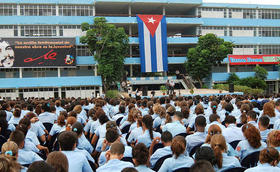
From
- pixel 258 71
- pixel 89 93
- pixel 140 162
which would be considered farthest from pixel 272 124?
pixel 258 71

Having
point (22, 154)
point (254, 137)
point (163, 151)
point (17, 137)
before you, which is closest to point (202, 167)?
point (163, 151)

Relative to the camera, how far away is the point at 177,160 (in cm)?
446

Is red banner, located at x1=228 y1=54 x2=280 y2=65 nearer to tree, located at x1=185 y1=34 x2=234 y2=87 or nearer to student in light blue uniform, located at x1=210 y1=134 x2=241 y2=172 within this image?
tree, located at x1=185 y1=34 x2=234 y2=87

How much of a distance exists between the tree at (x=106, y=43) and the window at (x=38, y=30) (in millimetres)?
7429

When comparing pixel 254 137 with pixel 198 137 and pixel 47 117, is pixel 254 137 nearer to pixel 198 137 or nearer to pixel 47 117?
pixel 198 137

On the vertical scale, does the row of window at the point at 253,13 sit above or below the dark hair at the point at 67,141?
above

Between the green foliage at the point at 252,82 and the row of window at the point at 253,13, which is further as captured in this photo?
the row of window at the point at 253,13

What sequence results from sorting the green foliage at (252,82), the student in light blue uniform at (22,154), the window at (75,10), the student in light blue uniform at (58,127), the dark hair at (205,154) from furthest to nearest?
the green foliage at (252,82) < the window at (75,10) < the student in light blue uniform at (58,127) < the student in light blue uniform at (22,154) < the dark hair at (205,154)

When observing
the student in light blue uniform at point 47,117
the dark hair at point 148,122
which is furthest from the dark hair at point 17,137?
the student in light blue uniform at point 47,117

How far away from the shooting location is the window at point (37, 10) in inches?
1612

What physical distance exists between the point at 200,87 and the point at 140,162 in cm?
4271

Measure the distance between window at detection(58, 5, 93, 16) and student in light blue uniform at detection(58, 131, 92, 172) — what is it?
40685 mm

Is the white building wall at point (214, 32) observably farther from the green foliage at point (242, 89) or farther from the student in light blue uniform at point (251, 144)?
the student in light blue uniform at point (251, 144)

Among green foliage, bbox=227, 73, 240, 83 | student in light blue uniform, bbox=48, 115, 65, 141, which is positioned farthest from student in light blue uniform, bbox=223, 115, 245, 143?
green foliage, bbox=227, 73, 240, 83
